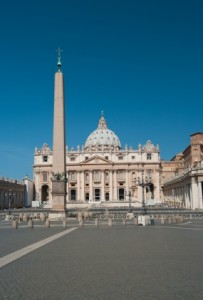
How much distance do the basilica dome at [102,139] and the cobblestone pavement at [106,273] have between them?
11424 cm

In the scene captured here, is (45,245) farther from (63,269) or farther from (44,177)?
(44,177)

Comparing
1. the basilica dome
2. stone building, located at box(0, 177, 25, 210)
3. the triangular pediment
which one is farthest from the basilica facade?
the basilica dome

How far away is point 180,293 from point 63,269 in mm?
3098

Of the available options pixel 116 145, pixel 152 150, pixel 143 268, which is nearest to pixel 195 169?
pixel 143 268

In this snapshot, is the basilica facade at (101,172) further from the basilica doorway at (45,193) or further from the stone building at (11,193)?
the stone building at (11,193)

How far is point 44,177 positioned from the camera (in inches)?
4348

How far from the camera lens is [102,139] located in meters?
130

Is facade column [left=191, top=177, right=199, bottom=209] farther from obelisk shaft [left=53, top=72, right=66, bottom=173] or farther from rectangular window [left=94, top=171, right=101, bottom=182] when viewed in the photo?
rectangular window [left=94, top=171, right=101, bottom=182]

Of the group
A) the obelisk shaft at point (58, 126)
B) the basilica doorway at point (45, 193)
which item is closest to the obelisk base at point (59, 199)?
the obelisk shaft at point (58, 126)

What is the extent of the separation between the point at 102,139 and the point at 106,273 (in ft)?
401

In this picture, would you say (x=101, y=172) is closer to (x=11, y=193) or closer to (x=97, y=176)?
(x=97, y=176)

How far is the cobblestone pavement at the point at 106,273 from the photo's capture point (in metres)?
6.36

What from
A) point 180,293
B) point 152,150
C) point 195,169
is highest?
point 152,150

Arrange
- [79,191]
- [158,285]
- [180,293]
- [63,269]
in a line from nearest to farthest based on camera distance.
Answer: [180,293]
[158,285]
[63,269]
[79,191]
